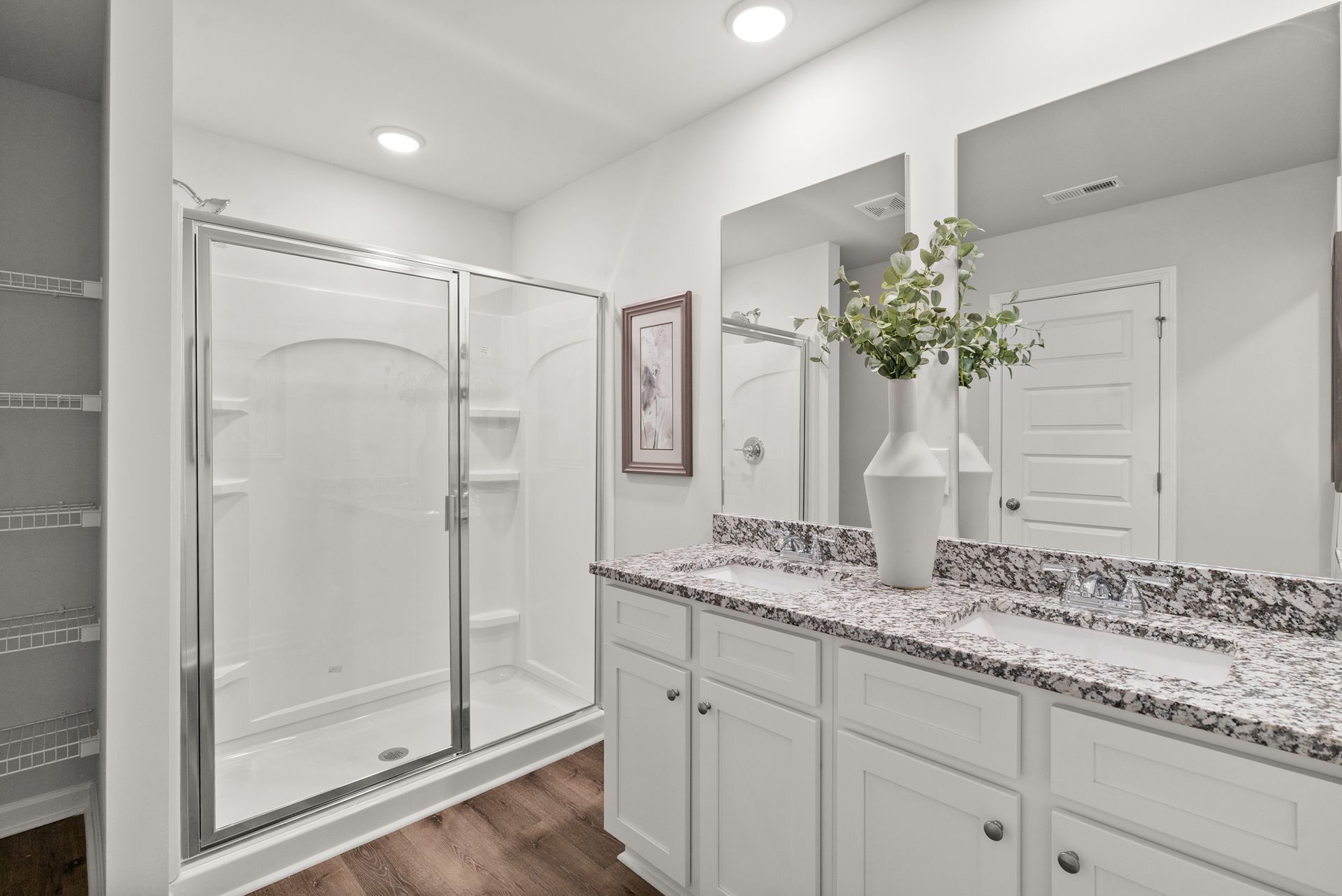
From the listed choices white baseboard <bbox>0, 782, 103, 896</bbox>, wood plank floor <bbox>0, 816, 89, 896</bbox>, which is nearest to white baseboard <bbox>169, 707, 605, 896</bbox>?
wood plank floor <bbox>0, 816, 89, 896</bbox>

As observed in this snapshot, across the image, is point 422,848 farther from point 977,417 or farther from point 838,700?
point 977,417

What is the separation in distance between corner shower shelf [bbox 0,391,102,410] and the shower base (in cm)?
114

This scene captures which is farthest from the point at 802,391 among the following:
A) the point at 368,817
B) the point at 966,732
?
the point at 368,817

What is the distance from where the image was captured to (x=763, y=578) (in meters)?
2.08

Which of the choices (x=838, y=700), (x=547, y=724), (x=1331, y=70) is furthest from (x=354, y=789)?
(x=1331, y=70)

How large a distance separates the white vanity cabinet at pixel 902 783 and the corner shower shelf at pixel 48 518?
1473 millimetres

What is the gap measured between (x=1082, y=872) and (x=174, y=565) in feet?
7.14

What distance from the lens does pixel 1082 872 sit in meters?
1.04

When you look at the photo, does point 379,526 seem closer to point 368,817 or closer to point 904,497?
point 368,817

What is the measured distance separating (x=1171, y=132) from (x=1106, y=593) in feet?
3.51

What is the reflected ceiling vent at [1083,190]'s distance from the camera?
1.56m

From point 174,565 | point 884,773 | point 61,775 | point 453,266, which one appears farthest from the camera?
point 453,266

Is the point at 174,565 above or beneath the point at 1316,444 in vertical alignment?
beneath

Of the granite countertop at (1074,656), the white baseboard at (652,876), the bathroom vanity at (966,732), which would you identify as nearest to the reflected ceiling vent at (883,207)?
the bathroom vanity at (966,732)
